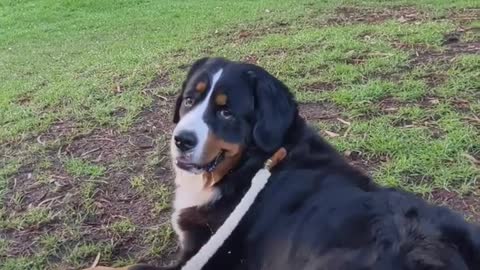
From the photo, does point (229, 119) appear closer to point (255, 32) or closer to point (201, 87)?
point (201, 87)

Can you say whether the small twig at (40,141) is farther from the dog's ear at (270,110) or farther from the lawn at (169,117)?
the dog's ear at (270,110)

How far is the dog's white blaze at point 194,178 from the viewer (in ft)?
12.6

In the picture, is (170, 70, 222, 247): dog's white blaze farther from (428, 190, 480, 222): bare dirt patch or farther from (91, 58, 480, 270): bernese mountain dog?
(428, 190, 480, 222): bare dirt patch

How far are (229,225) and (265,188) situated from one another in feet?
0.90

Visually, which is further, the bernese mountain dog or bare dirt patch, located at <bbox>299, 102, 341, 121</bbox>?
bare dirt patch, located at <bbox>299, 102, 341, 121</bbox>

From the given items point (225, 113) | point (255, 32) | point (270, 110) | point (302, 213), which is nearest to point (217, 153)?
point (225, 113)

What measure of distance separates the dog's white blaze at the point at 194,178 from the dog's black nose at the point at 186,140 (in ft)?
0.06

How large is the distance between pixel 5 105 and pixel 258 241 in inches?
187

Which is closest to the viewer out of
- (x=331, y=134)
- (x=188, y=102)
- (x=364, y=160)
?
(x=188, y=102)

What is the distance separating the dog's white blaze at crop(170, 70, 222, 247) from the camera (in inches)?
152

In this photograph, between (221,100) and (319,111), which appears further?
(319,111)

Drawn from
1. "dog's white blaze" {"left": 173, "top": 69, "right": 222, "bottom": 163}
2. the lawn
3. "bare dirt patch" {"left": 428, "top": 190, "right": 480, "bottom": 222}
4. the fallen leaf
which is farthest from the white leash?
the fallen leaf

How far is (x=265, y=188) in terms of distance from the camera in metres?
3.87

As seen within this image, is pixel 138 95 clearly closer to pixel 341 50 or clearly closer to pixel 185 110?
pixel 341 50
